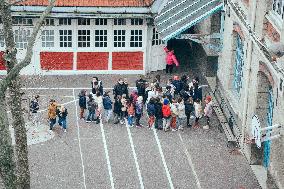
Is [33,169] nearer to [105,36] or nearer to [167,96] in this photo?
[167,96]

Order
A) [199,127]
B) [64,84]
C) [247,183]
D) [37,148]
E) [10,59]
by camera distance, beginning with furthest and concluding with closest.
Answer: [64,84], [199,127], [37,148], [247,183], [10,59]

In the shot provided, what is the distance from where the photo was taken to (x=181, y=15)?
35.1 m

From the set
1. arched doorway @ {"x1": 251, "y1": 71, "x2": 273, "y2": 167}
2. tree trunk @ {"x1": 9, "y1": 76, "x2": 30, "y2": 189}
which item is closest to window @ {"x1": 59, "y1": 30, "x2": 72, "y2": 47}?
arched doorway @ {"x1": 251, "y1": 71, "x2": 273, "y2": 167}

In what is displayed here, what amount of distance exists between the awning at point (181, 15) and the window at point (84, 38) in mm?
3521

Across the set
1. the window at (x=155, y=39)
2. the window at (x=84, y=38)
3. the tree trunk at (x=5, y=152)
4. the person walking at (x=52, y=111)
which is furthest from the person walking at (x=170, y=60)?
the tree trunk at (x=5, y=152)

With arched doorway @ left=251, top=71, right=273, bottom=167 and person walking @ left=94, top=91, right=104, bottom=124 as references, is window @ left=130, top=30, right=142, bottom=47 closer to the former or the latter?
person walking @ left=94, top=91, right=104, bottom=124

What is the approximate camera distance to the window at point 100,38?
1458 inches

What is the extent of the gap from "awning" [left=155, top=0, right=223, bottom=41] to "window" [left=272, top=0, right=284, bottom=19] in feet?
21.6

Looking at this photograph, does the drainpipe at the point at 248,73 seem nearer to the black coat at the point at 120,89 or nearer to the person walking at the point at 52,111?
the black coat at the point at 120,89

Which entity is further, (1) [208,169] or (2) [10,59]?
(1) [208,169]

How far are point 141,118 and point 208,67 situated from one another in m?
5.34

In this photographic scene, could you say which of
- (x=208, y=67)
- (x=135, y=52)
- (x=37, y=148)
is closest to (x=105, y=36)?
(x=135, y=52)

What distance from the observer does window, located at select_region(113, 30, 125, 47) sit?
37156 mm

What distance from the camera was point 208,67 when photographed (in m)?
36.9
